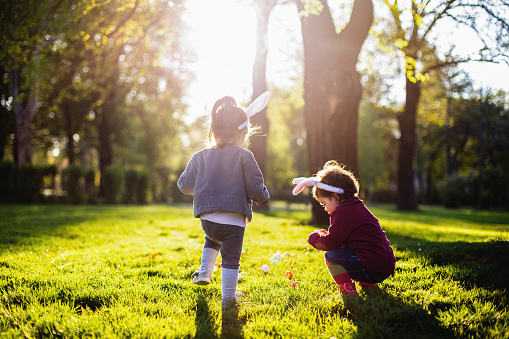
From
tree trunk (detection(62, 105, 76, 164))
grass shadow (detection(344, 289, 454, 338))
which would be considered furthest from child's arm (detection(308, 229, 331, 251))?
tree trunk (detection(62, 105, 76, 164))

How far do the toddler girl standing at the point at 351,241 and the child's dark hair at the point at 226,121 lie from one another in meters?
0.79

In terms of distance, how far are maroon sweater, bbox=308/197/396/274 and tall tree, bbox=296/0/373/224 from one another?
4907 millimetres

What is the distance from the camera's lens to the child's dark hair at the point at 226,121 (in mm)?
3395

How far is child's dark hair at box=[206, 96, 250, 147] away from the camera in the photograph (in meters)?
3.39

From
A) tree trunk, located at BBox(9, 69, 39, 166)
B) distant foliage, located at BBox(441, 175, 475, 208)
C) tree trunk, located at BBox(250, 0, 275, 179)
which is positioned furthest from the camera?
distant foliage, located at BBox(441, 175, 475, 208)

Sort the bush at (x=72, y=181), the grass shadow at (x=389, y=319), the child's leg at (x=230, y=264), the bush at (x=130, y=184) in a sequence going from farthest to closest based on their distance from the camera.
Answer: the bush at (x=130, y=184) → the bush at (x=72, y=181) → the child's leg at (x=230, y=264) → the grass shadow at (x=389, y=319)

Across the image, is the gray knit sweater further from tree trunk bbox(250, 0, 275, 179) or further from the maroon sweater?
tree trunk bbox(250, 0, 275, 179)

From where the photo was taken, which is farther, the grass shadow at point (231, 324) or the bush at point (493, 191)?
the bush at point (493, 191)

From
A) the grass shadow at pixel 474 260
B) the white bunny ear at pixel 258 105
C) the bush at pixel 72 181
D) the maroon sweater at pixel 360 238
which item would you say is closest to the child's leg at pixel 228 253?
the maroon sweater at pixel 360 238

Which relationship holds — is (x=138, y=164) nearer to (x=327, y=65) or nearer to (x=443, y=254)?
(x=327, y=65)

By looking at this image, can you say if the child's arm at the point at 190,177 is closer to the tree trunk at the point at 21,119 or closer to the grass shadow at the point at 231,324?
the grass shadow at the point at 231,324

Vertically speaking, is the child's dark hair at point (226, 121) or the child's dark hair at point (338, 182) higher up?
the child's dark hair at point (226, 121)

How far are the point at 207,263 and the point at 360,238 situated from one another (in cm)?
141

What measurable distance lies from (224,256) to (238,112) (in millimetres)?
1324
